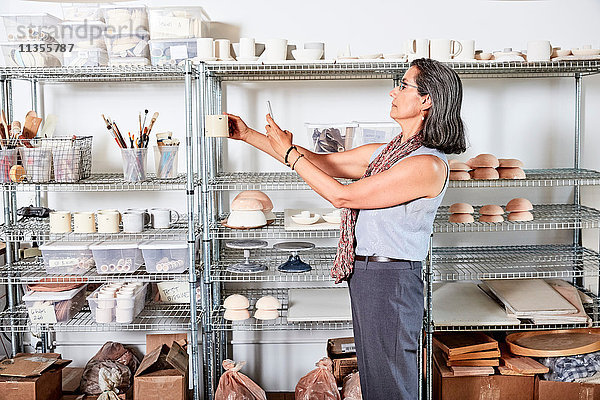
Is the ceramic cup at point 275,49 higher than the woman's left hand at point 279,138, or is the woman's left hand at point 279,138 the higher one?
the ceramic cup at point 275,49

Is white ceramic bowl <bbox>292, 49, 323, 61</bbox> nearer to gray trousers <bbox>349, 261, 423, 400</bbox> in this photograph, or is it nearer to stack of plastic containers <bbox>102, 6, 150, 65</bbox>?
stack of plastic containers <bbox>102, 6, 150, 65</bbox>

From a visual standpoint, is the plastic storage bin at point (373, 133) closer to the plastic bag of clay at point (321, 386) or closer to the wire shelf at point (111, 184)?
the wire shelf at point (111, 184)

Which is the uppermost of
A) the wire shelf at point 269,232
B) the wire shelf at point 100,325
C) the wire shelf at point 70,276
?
the wire shelf at point 269,232

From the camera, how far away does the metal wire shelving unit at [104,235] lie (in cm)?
260

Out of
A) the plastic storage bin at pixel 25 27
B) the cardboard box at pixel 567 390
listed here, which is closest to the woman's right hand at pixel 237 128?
the plastic storage bin at pixel 25 27

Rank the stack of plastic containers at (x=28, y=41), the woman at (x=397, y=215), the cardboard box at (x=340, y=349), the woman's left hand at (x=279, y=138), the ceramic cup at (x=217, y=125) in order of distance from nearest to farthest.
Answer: the woman at (x=397, y=215) < the woman's left hand at (x=279, y=138) < the ceramic cup at (x=217, y=125) < the stack of plastic containers at (x=28, y=41) < the cardboard box at (x=340, y=349)

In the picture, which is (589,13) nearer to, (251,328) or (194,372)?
(251,328)

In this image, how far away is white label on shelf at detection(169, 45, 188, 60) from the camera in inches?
107

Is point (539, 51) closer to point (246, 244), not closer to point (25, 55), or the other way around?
point (246, 244)

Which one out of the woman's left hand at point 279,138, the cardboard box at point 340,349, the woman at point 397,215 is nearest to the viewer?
the woman at point 397,215

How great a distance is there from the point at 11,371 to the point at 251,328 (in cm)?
94

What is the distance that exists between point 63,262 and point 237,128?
951mm

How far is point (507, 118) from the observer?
3045 mm

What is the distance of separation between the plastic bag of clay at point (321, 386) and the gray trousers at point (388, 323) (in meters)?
0.72
